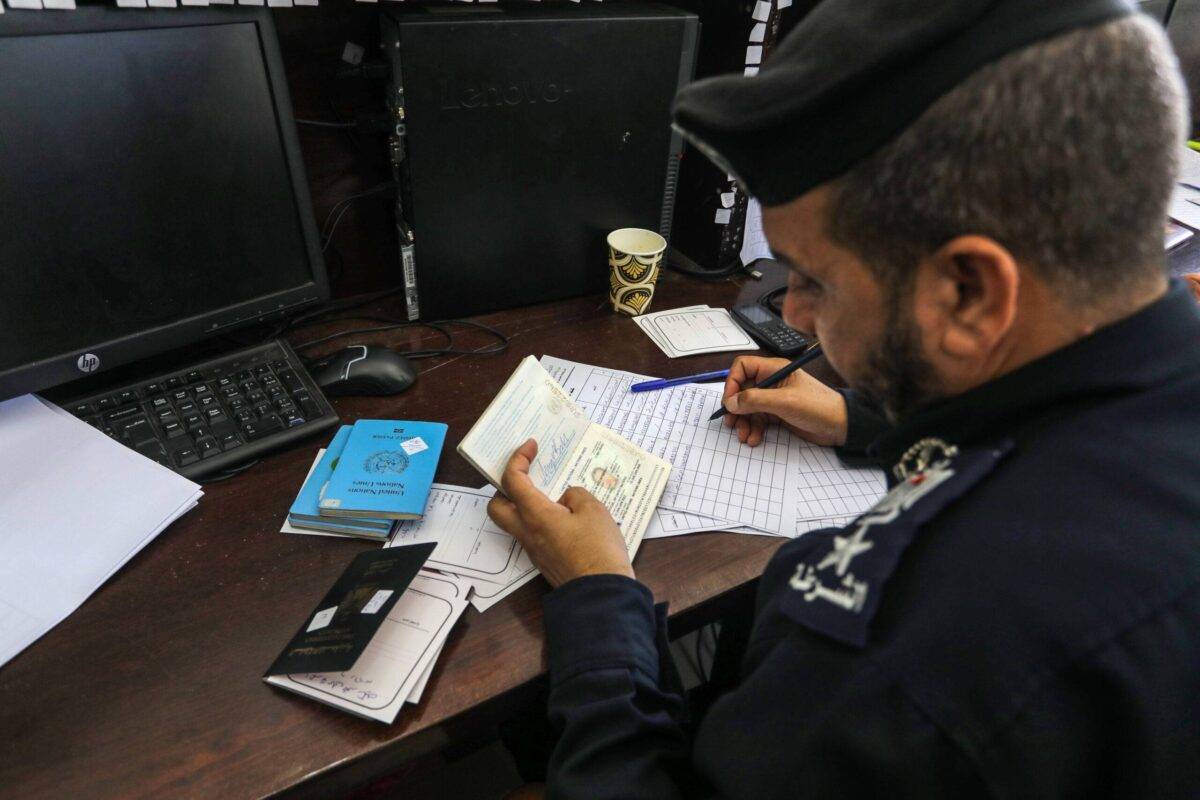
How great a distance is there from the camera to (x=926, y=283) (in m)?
0.45

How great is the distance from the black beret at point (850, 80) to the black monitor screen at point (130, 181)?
1.76 feet

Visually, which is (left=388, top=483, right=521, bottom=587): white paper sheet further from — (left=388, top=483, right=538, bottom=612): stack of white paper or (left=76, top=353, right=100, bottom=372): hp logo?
(left=76, top=353, right=100, bottom=372): hp logo

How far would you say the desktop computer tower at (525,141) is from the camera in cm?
91

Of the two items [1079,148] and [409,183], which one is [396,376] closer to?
[409,183]

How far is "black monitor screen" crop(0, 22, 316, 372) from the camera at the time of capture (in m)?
0.68

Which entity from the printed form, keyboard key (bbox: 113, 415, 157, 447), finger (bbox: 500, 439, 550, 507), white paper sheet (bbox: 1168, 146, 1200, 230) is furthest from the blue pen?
white paper sheet (bbox: 1168, 146, 1200, 230)

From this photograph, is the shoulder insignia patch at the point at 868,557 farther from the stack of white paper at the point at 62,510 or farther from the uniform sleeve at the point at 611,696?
the stack of white paper at the point at 62,510

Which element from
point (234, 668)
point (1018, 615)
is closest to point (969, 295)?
point (1018, 615)

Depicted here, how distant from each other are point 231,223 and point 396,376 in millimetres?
247

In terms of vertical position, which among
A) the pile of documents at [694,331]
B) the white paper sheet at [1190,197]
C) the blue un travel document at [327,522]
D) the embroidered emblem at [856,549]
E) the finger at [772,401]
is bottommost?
the white paper sheet at [1190,197]

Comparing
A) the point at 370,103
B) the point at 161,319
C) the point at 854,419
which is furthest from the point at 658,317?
the point at 161,319

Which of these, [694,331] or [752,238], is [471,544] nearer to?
[694,331]

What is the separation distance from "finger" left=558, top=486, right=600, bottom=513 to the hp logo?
0.51 m

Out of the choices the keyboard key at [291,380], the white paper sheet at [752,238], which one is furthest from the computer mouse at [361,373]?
the white paper sheet at [752,238]
